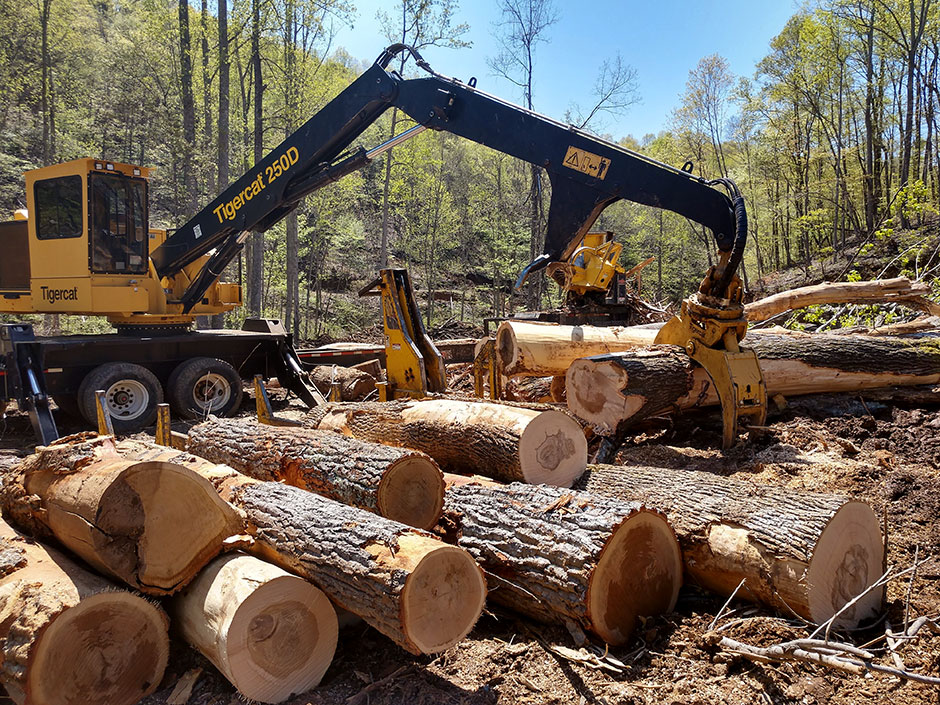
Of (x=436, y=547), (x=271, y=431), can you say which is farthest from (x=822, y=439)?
(x=271, y=431)

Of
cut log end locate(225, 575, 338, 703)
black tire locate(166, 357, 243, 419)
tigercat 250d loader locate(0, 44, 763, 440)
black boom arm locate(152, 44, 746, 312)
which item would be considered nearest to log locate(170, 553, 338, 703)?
cut log end locate(225, 575, 338, 703)

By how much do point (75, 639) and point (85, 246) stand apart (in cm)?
735

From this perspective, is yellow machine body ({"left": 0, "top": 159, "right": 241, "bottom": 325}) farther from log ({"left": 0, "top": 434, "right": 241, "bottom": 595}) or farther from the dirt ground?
the dirt ground

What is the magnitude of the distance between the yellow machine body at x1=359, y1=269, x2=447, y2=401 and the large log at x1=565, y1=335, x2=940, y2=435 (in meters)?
1.62

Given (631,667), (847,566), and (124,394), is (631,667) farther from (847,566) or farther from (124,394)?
(124,394)

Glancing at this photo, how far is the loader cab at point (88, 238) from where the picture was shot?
27.3 ft

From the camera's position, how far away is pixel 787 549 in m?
3.03

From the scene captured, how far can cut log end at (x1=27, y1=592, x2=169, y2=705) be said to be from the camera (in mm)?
2490

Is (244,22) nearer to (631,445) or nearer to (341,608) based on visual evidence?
(631,445)

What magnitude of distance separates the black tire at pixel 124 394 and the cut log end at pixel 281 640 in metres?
6.68

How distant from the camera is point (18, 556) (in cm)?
303

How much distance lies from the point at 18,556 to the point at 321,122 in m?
5.73

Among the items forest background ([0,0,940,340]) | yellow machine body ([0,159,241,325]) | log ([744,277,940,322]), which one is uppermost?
forest background ([0,0,940,340])

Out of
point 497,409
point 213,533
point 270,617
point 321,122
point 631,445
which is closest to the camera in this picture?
point 270,617
